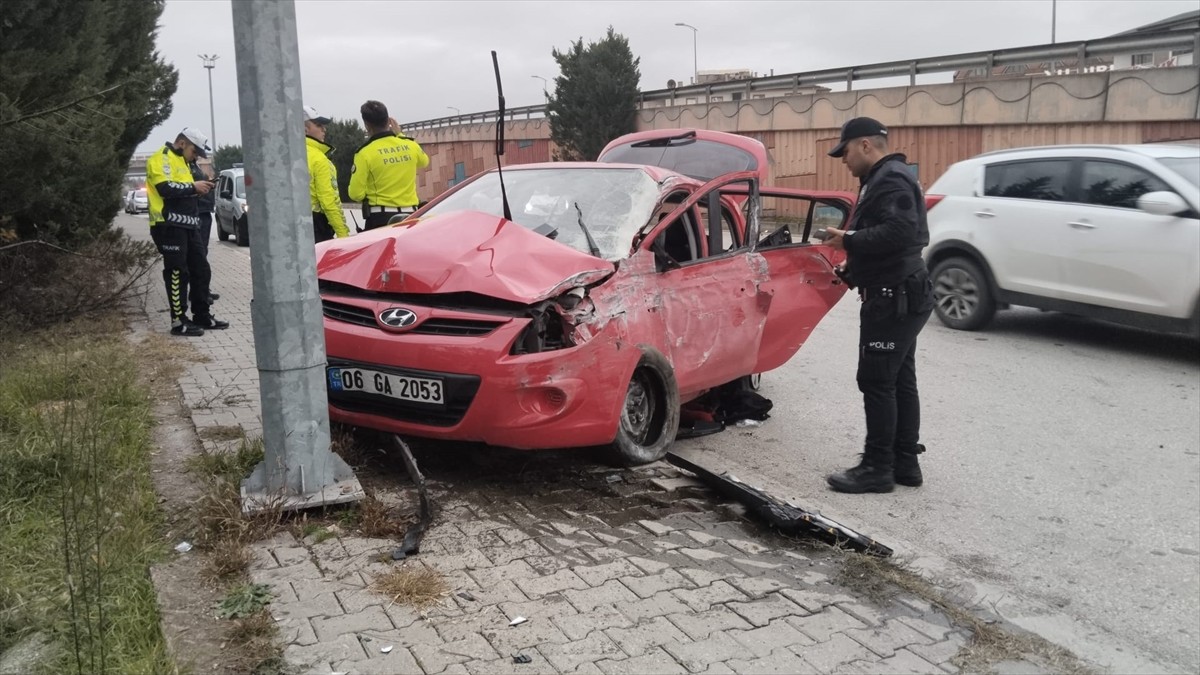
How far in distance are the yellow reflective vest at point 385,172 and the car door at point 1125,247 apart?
19.1ft

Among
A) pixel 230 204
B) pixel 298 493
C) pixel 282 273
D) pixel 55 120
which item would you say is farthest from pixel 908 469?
pixel 230 204

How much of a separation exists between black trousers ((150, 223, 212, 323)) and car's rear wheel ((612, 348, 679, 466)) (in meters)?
5.35

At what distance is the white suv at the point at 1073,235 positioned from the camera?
8.28 meters

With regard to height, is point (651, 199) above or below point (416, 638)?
above

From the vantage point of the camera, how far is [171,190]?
8.60 metres

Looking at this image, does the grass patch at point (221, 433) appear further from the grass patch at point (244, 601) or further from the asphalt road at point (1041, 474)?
the asphalt road at point (1041, 474)

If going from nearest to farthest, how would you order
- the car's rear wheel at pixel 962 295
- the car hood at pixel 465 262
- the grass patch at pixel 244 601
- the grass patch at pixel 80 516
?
the grass patch at pixel 80 516 < the grass patch at pixel 244 601 < the car hood at pixel 465 262 < the car's rear wheel at pixel 962 295

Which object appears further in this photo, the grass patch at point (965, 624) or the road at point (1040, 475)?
the road at point (1040, 475)

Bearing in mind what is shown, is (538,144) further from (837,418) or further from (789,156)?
(837,418)

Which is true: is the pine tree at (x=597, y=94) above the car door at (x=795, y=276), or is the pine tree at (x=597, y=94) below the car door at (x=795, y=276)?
above

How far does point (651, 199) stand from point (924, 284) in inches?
62.6

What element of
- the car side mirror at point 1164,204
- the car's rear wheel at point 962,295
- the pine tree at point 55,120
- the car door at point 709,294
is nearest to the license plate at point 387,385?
the car door at point 709,294

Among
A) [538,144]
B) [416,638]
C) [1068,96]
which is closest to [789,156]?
[1068,96]

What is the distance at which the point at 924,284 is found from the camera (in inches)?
209
